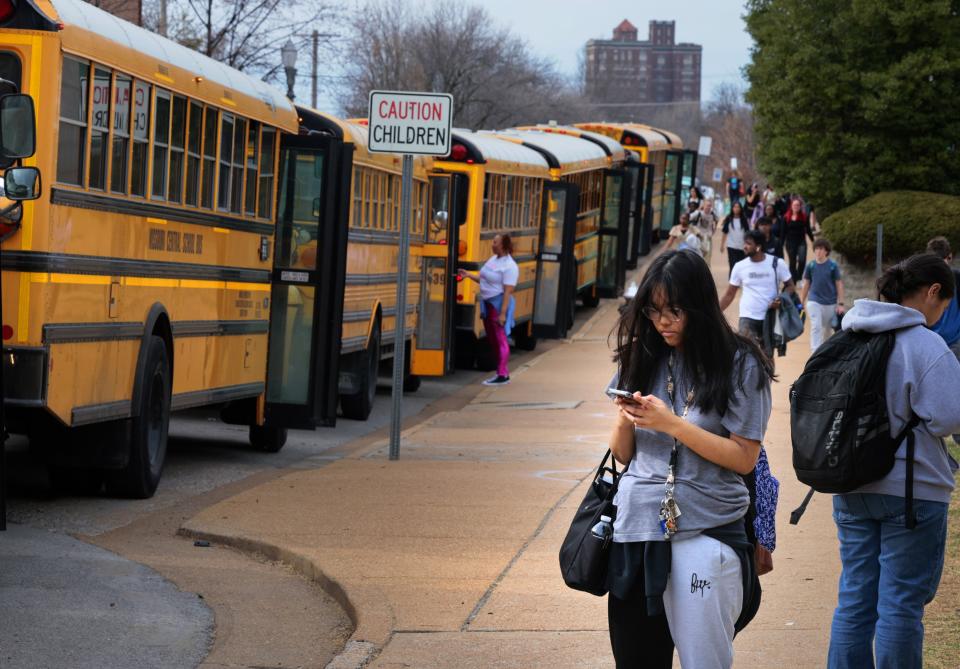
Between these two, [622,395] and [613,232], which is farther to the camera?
[613,232]

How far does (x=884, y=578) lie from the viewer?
5320 mm

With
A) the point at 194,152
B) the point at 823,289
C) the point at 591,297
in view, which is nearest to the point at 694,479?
the point at 194,152

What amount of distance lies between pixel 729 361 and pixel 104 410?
5840 millimetres

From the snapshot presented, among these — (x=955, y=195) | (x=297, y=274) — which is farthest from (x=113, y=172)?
(x=955, y=195)

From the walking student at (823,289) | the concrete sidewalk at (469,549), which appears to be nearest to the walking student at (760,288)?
the concrete sidewalk at (469,549)

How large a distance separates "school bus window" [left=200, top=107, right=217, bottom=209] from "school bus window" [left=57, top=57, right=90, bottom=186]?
209 cm

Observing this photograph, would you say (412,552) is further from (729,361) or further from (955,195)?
(955,195)

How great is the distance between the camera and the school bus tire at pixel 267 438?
13766 millimetres

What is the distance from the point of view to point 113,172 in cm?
962

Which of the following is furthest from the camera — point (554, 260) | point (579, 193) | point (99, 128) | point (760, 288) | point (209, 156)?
point (579, 193)

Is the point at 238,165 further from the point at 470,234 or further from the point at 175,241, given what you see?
the point at 470,234

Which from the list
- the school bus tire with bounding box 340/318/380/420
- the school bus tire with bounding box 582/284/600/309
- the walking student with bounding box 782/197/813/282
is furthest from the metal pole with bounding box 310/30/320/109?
the school bus tire with bounding box 340/318/380/420

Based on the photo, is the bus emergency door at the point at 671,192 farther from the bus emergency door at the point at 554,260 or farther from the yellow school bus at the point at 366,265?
the yellow school bus at the point at 366,265

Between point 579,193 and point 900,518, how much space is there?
835 inches
